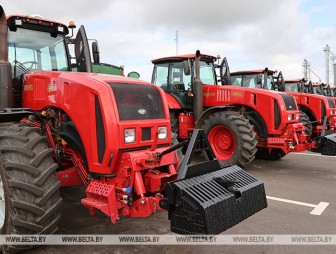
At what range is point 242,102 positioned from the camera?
7422mm

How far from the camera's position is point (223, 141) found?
7.29 metres

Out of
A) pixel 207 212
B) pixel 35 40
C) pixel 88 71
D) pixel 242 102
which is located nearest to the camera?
pixel 207 212

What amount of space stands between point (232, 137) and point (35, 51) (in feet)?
14.4

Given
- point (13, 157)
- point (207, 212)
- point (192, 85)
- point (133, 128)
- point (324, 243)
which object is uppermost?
point (192, 85)

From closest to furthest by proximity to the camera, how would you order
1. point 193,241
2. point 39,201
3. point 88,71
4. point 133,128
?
1. point 39,201
2. point 133,128
3. point 193,241
4. point 88,71

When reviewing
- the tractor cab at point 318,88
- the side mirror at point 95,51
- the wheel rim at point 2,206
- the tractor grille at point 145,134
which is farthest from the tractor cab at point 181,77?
the tractor cab at point 318,88

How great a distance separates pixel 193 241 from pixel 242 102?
4550mm

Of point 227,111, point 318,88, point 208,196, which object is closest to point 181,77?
point 227,111

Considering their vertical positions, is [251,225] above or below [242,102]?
below

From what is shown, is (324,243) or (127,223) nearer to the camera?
(324,243)

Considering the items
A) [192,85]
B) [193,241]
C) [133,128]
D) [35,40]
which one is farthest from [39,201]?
[192,85]

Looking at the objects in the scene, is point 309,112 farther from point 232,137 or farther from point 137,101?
point 137,101

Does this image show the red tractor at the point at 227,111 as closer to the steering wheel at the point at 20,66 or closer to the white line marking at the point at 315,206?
the white line marking at the point at 315,206

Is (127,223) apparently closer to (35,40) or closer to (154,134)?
(154,134)
